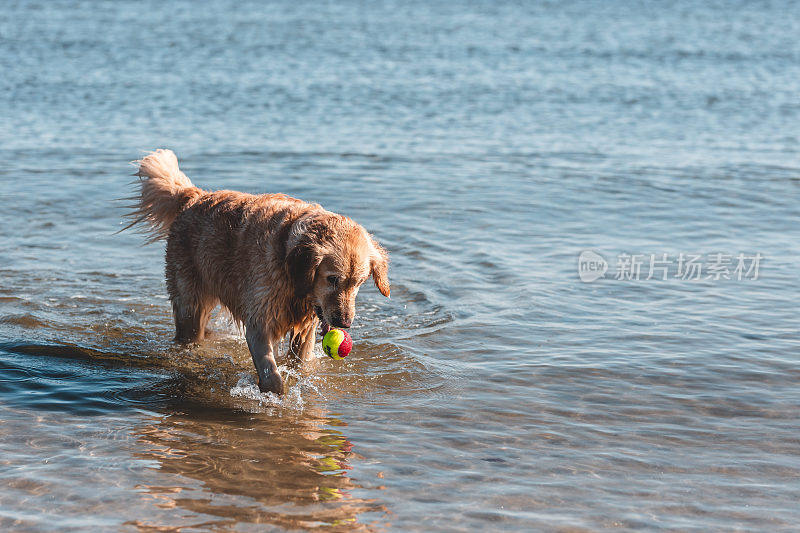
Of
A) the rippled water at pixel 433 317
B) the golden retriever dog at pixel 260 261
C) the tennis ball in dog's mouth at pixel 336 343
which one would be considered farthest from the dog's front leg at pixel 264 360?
the tennis ball in dog's mouth at pixel 336 343

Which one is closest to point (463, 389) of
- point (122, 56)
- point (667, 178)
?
point (667, 178)

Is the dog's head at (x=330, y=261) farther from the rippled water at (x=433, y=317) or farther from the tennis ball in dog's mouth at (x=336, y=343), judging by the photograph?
the rippled water at (x=433, y=317)

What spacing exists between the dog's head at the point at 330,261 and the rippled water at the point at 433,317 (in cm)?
94

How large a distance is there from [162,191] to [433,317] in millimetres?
2891

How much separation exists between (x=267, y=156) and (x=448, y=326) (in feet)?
27.0

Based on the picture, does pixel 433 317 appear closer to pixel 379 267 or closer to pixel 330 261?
pixel 379 267

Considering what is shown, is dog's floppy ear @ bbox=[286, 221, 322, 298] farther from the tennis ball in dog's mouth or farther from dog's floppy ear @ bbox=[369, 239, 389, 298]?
dog's floppy ear @ bbox=[369, 239, 389, 298]

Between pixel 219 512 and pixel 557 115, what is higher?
pixel 557 115

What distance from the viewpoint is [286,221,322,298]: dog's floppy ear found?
633 centimetres

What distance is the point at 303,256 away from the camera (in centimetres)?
641

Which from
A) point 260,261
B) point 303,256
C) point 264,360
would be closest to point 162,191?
point 260,261

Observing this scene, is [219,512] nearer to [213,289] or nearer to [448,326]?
[213,289]

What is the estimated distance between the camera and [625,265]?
10.7m

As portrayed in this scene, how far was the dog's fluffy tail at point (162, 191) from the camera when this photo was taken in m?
8.13
